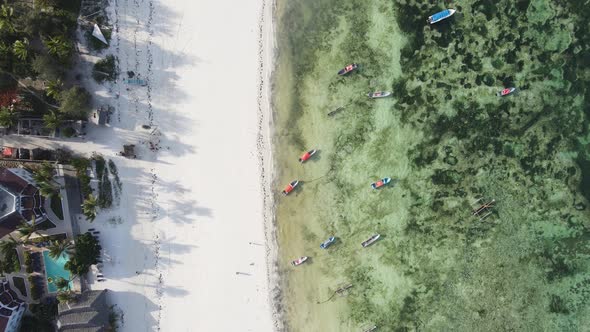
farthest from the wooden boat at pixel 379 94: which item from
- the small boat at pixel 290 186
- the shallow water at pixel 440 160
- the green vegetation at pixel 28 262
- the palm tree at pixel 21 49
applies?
the green vegetation at pixel 28 262

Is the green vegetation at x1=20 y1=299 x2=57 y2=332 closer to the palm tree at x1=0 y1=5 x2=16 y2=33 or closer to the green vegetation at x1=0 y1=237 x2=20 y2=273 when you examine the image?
the green vegetation at x1=0 y1=237 x2=20 y2=273

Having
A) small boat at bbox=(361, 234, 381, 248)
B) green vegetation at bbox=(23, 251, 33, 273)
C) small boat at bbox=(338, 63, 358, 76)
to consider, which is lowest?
green vegetation at bbox=(23, 251, 33, 273)

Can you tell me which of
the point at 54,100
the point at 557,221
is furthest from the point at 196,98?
the point at 557,221

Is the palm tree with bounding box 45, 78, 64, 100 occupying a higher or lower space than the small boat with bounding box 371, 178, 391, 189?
higher

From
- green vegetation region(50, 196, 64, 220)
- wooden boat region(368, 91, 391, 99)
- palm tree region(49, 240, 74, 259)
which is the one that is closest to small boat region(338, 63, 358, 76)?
wooden boat region(368, 91, 391, 99)

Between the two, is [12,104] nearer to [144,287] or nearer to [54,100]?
[54,100]

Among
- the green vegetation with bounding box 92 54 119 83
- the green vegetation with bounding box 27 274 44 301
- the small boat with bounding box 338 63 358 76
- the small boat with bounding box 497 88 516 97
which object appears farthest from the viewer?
the green vegetation with bounding box 27 274 44 301

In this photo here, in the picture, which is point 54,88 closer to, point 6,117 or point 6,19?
point 6,117

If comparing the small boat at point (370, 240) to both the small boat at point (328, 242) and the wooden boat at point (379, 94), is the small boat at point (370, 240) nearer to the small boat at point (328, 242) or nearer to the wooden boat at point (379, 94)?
the small boat at point (328, 242)

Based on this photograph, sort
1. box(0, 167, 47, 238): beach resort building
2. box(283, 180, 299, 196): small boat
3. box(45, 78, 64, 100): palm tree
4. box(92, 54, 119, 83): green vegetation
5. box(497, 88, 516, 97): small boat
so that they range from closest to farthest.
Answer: box(0, 167, 47, 238): beach resort building, box(45, 78, 64, 100): palm tree, box(497, 88, 516, 97): small boat, box(92, 54, 119, 83): green vegetation, box(283, 180, 299, 196): small boat
